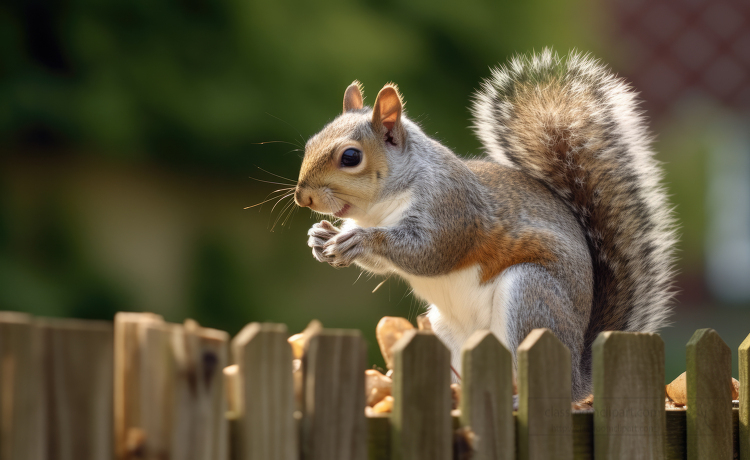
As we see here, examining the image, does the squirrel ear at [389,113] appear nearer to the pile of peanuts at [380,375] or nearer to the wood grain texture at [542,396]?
the pile of peanuts at [380,375]

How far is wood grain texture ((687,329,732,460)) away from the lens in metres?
1.22

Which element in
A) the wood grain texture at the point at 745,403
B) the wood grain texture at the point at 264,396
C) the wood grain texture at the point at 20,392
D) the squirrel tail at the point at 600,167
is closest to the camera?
the wood grain texture at the point at 20,392

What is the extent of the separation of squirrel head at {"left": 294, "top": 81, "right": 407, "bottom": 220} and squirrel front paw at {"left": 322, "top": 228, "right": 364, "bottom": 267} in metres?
0.11

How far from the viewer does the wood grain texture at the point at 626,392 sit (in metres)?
1.14

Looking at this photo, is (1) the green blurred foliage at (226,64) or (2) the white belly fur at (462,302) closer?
(2) the white belly fur at (462,302)

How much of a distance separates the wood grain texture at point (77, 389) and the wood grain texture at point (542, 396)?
0.57m

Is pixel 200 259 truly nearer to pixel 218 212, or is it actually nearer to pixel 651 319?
pixel 218 212

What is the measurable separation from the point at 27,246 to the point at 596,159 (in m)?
2.12

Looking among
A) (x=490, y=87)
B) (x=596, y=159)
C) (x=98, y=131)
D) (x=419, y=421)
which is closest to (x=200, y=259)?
(x=98, y=131)

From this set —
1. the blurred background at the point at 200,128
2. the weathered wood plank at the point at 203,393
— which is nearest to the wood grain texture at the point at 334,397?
the weathered wood plank at the point at 203,393

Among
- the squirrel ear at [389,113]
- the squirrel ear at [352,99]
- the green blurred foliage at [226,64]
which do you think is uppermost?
the green blurred foliage at [226,64]

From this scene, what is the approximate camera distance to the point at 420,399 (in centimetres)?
100

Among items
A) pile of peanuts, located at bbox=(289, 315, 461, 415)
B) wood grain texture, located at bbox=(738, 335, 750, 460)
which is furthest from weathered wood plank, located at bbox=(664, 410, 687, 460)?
pile of peanuts, located at bbox=(289, 315, 461, 415)

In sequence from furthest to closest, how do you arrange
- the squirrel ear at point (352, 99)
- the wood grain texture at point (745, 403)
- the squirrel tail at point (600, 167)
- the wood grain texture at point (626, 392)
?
→ the squirrel ear at point (352, 99)
the squirrel tail at point (600, 167)
the wood grain texture at point (745, 403)
the wood grain texture at point (626, 392)
